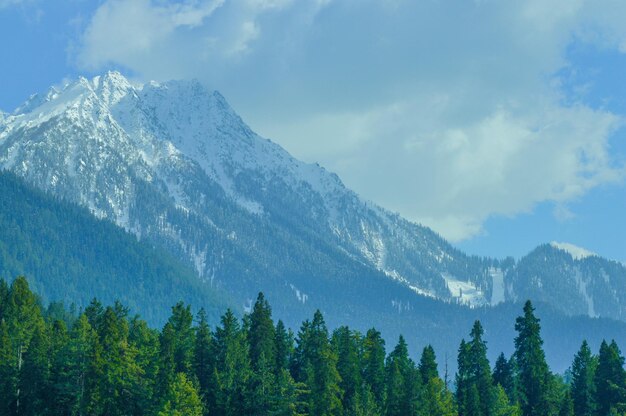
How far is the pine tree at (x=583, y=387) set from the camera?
15275 cm

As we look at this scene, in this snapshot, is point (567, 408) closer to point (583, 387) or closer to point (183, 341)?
point (583, 387)

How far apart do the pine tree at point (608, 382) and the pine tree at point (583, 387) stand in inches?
69.5

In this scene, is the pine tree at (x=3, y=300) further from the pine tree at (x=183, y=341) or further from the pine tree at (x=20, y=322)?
the pine tree at (x=183, y=341)

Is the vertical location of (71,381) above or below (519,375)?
below

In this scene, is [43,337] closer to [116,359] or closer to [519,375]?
[116,359]

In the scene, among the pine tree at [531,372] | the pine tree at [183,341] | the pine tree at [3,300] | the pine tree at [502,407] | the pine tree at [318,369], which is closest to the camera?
Result: the pine tree at [318,369]

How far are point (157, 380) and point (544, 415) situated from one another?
51.1 meters

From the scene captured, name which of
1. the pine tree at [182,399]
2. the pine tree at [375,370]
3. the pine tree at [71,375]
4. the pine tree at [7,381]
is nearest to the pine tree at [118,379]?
the pine tree at [71,375]

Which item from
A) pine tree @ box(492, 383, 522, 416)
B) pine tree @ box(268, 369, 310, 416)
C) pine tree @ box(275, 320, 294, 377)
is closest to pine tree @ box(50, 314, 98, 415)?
pine tree @ box(268, 369, 310, 416)

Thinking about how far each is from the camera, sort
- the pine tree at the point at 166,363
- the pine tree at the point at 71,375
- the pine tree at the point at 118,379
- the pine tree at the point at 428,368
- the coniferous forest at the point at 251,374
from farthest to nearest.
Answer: the pine tree at the point at 428,368, the pine tree at the point at 71,375, the coniferous forest at the point at 251,374, the pine tree at the point at 118,379, the pine tree at the point at 166,363

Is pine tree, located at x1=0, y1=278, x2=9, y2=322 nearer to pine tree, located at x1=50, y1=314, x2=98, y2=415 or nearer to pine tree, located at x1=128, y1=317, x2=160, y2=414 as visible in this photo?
pine tree, located at x1=128, y1=317, x2=160, y2=414

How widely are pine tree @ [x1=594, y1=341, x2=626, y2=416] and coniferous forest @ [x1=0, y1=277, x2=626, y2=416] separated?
0.41 feet

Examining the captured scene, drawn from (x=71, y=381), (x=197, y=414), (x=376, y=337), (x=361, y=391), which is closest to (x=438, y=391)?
(x=361, y=391)

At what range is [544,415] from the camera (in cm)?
14900
